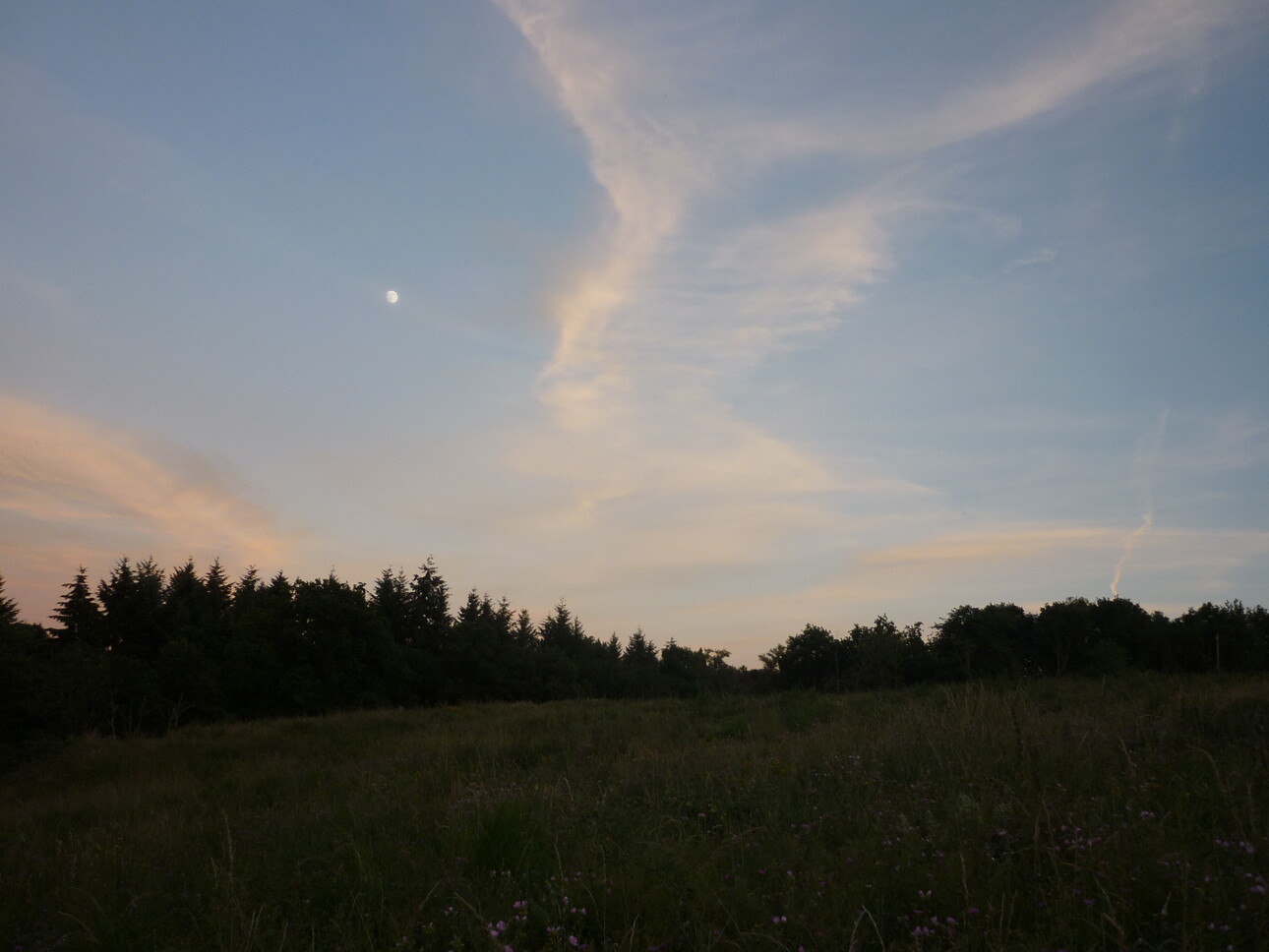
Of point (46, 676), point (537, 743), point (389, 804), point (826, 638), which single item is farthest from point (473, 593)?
point (389, 804)

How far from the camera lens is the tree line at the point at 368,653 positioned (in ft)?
113

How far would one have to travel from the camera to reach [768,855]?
483cm

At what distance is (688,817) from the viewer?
241 inches

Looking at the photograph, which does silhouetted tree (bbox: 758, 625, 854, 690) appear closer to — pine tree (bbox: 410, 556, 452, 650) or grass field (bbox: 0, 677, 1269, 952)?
pine tree (bbox: 410, 556, 452, 650)

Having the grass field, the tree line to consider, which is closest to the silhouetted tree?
the tree line

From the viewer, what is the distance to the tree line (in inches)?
1357

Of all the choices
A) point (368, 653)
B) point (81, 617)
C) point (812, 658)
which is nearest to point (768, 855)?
point (368, 653)

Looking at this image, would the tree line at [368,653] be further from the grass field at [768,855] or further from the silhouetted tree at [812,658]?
the grass field at [768,855]

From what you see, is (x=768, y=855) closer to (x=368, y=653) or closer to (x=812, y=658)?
(x=368, y=653)

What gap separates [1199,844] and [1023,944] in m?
1.64

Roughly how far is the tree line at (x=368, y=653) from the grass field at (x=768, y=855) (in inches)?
566

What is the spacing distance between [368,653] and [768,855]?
43.1 m

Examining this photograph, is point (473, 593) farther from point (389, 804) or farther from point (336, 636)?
point (389, 804)

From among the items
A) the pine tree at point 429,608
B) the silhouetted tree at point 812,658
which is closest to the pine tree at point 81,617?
the pine tree at point 429,608
